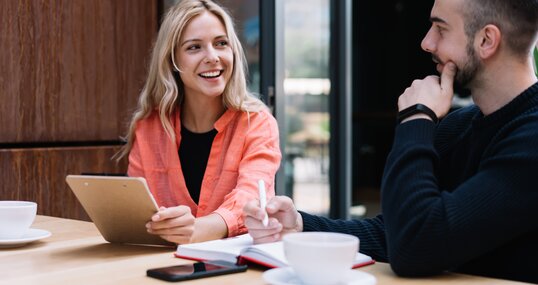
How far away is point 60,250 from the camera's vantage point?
4.88ft

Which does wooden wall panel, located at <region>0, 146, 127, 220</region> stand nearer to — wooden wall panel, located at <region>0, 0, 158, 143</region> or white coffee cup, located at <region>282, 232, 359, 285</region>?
wooden wall panel, located at <region>0, 0, 158, 143</region>

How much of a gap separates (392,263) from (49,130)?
6.28ft

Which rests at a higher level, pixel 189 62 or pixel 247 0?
pixel 247 0

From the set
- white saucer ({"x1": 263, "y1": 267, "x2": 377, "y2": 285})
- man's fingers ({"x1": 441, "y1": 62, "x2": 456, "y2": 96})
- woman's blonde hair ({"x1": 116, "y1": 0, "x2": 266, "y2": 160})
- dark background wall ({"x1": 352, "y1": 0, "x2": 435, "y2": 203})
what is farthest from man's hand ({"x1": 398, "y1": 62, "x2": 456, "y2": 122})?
dark background wall ({"x1": 352, "y1": 0, "x2": 435, "y2": 203})

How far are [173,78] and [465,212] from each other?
1.38 m

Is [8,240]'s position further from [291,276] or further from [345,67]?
[345,67]

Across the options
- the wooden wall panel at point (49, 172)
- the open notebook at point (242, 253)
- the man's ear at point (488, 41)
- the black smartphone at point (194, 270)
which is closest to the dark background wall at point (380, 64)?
the wooden wall panel at point (49, 172)

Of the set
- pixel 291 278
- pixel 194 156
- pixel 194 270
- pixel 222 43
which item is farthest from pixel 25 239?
pixel 222 43

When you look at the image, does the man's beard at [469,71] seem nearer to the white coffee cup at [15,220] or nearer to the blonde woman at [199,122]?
the blonde woman at [199,122]

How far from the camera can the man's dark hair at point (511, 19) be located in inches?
55.5

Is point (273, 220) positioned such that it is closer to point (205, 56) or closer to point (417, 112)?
point (417, 112)

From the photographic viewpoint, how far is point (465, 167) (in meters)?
1.48

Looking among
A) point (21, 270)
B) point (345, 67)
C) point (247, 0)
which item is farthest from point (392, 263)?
point (345, 67)

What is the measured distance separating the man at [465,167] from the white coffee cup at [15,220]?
507 mm
